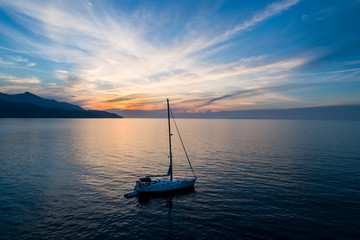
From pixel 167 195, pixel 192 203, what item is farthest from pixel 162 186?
pixel 192 203

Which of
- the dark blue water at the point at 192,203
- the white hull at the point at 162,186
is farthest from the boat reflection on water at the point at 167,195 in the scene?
the dark blue water at the point at 192,203

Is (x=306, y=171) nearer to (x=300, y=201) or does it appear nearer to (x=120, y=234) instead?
(x=300, y=201)

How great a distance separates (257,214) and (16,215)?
39738 millimetres

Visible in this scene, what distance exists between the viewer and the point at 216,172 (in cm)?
5350

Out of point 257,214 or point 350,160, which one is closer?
point 257,214

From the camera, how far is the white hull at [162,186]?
130 feet

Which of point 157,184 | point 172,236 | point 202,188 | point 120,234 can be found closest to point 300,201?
point 202,188

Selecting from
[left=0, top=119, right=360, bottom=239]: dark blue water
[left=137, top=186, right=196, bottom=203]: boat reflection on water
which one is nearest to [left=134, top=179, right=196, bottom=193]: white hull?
[left=137, top=186, right=196, bottom=203]: boat reflection on water

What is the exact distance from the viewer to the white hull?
1565 inches

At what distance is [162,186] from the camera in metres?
41.0

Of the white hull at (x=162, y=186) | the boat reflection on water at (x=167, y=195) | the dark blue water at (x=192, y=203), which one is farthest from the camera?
the white hull at (x=162, y=186)

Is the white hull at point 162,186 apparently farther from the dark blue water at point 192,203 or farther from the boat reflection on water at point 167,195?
the dark blue water at point 192,203

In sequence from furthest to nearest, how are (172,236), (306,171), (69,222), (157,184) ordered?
(306,171) < (157,184) < (69,222) < (172,236)

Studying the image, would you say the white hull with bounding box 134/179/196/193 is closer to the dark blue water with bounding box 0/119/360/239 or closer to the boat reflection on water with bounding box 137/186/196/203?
the boat reflection on water with bounding box 137/186/196/203
